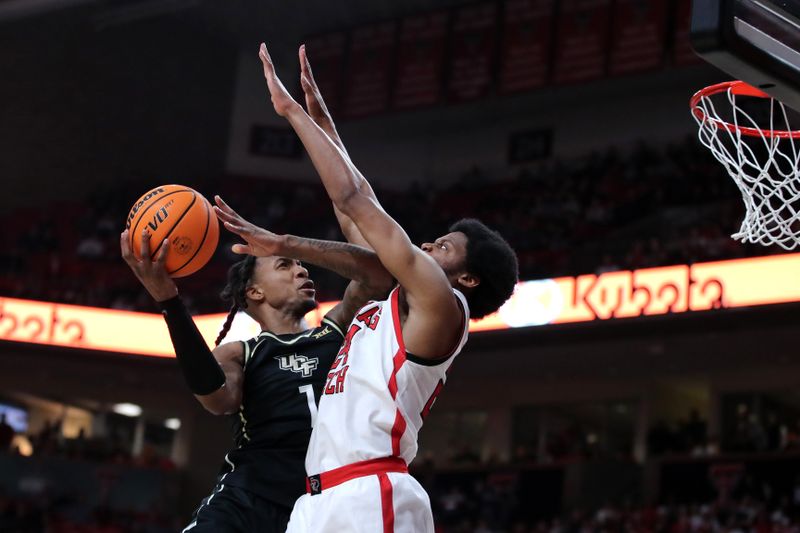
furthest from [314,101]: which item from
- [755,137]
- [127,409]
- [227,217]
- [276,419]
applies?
[127,409]

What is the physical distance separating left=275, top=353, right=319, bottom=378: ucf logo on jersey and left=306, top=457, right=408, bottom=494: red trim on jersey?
2.56ft

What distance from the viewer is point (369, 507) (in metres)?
3.27

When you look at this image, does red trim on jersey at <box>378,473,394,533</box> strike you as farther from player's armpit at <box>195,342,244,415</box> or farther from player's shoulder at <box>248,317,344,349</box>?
player's shoulder at <box>248,317,344,349</box>

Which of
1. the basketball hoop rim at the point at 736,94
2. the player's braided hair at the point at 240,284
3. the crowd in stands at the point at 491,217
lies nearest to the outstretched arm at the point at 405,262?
the player's braided hair at the point at 240,284

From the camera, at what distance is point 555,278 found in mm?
13914

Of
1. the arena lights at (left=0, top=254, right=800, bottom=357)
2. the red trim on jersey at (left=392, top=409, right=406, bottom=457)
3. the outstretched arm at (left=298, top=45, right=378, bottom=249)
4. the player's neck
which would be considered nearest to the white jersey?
the red trim on jersey at (left=392, top=409, right=406, bottom=457)

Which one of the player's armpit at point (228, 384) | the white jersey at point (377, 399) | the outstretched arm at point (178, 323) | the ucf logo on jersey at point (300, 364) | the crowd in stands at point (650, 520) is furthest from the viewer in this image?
the crowd in stands at point (650, 520)

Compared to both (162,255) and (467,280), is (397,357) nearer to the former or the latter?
(467,280)

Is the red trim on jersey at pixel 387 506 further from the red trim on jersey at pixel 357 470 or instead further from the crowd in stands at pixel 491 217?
the crowd in stands at pixel 491 217

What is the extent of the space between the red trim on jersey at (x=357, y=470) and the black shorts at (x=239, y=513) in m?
0.65

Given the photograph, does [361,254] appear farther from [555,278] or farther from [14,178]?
[14,178]

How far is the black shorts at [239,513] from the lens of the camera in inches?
154

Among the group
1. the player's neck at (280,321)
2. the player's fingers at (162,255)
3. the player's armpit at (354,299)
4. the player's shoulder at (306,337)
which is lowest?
the player's shoulder at (306,337)

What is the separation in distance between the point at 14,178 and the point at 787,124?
19.4 meters
